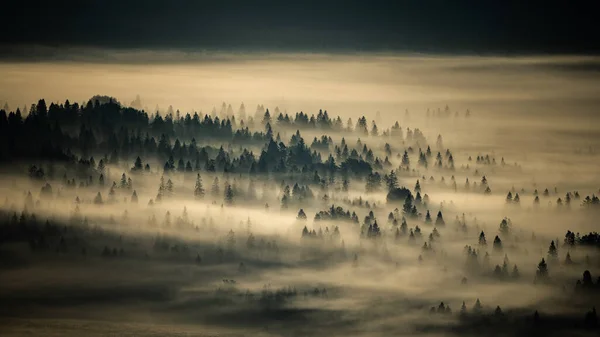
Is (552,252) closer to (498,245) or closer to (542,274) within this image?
(498,245)

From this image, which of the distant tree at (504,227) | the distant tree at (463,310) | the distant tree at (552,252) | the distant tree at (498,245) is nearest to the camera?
the distant tree at (463,310)

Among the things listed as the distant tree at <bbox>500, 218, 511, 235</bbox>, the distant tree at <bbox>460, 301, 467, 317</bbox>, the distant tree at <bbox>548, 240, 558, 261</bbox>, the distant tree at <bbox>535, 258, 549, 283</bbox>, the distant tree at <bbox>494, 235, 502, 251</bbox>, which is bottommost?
the distant tree at <bbox>460, 301, 467, 317</bbox>

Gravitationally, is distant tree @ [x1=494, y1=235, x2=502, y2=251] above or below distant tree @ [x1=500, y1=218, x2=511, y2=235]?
below

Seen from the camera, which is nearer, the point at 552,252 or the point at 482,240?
the point at 552,252

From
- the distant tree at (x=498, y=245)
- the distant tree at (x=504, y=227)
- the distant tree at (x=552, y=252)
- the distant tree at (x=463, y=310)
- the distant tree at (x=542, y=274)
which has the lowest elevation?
the distant tree at (x=463, y=310)

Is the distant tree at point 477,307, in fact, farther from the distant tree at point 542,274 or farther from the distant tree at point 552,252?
the distant tree at point 552,252

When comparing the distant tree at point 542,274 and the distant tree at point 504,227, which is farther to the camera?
the distant tree at point 504,227

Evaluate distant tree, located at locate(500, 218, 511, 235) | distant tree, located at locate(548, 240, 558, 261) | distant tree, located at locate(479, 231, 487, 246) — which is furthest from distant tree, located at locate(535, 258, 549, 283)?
distant tree, located at locate(500, 218, 511, 235)

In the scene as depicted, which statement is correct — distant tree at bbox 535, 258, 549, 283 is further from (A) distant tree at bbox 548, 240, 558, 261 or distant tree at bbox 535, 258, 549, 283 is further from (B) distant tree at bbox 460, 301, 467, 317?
(B) distant tree at bbox 460, 301, 467, 317

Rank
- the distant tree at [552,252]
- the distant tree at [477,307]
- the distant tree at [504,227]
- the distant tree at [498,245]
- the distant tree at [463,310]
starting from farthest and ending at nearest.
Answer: the distant tree at [504,227]
the distant tree at [498,245]
the distant tree at [552,252]
the distant tree at [463,310]
the distant tree at [477,307]

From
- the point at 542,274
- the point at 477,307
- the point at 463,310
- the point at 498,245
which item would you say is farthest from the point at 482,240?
the point at 477,307

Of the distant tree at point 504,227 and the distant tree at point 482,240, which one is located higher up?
the distant tree at point 504,227

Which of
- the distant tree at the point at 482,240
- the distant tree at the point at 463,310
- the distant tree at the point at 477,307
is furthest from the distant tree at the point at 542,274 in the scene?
the distant tree at the point at 482,240
